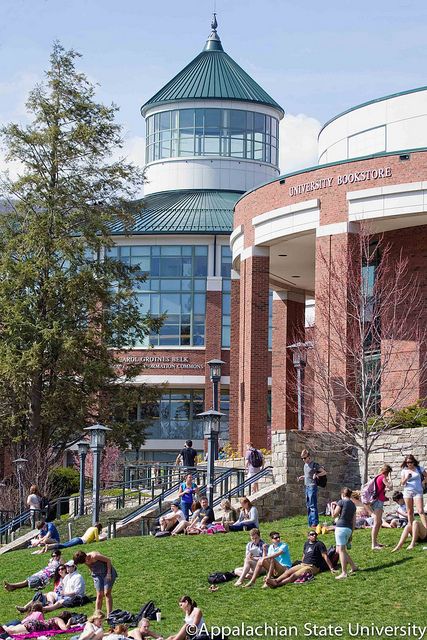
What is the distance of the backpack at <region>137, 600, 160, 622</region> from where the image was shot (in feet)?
72.6

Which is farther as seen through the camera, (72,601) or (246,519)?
(246,519)

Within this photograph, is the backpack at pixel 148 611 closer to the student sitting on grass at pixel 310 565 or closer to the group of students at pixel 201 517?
the student sitting on grass at pixel 310 565

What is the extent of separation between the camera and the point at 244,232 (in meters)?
46.0

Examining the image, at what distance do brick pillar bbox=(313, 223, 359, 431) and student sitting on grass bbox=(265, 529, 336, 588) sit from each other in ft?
45.7

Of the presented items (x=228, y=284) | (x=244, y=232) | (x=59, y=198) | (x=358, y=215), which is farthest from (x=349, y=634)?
(x=228, y=284)

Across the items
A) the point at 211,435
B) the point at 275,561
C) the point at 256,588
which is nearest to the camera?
the point at 256,588

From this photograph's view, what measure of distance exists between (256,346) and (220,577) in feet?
Result: 69.4

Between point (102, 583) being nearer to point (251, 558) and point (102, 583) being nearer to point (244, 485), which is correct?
point (251, 558)

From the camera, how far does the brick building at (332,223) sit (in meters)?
39.4

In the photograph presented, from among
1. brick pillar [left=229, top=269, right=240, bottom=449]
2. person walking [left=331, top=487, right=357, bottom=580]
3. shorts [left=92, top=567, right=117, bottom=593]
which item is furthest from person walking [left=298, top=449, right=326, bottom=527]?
brick pillar [left=229, top=269, right=240, bottom=449]

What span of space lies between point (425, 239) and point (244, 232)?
680 cm

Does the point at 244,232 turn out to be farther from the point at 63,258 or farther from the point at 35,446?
the point at 35,446

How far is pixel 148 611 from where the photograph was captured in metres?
22.2

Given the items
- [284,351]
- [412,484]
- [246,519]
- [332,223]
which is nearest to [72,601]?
[246,519]
